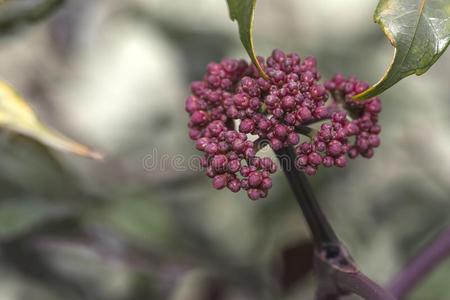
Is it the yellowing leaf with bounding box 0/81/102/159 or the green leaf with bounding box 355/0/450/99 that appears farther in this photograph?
the yellowing leaf with bounding box 0/81/102/159

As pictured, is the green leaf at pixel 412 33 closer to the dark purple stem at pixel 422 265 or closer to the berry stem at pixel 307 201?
the berry stem at pixel 307 201

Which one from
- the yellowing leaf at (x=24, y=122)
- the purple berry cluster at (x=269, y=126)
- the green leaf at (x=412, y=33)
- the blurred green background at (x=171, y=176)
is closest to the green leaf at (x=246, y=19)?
the purple berry cluster at (x=269, y=126)

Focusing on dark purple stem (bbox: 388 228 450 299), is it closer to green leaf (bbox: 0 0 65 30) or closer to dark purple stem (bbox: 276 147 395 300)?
dark purple stem (bbox: 276 147 395 300)

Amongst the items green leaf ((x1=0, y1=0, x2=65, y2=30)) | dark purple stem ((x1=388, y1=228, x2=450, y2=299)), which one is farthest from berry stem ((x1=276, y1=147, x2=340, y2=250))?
green leaf ((x1=0, y1=0, x2=65, y2=30))

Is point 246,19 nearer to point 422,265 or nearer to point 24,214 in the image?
point 422,265

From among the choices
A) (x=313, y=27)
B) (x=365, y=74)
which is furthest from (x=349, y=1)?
(x=365, y=74)

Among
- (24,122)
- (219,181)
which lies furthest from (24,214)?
(219,181)
